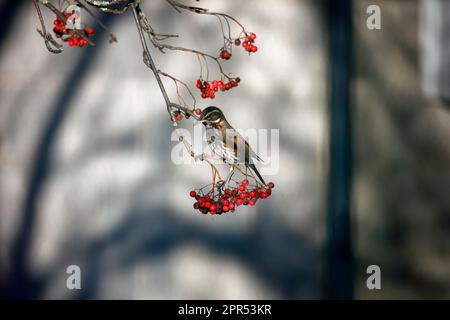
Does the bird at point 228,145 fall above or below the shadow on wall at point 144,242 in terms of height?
above

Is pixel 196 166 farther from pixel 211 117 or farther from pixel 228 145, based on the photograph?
pixel 211 117

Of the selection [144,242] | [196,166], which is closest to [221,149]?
[196,166]

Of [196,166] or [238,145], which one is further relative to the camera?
[196,166]

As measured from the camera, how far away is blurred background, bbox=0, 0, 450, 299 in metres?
2.32

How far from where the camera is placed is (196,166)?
7.65 ft

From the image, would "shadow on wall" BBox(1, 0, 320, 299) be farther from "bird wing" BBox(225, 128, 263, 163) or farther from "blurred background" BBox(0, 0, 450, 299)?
"bird wing" BBox(225, 128, 263, 163)

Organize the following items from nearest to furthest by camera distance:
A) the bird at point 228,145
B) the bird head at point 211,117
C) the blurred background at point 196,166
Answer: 1. the bird head at point 211,117
2. the bird at point 228,145
3. the blurred background at point 196,166

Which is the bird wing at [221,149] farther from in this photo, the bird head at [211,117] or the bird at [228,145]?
the bird head at [211,117]

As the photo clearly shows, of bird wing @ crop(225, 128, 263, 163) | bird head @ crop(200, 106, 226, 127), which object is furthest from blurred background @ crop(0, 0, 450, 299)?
bird head @ crop(200, 106, 226, 127)

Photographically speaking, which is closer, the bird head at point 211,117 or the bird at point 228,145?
the bird head at point 211,117

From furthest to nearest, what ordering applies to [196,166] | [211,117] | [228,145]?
[196,166] < [228,145] < [211,117]

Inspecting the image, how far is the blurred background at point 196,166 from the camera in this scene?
2318 mm

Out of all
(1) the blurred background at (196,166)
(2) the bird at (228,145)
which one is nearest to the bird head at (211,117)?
(2) the bird at (228,145)

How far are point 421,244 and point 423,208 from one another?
18 centimetres
